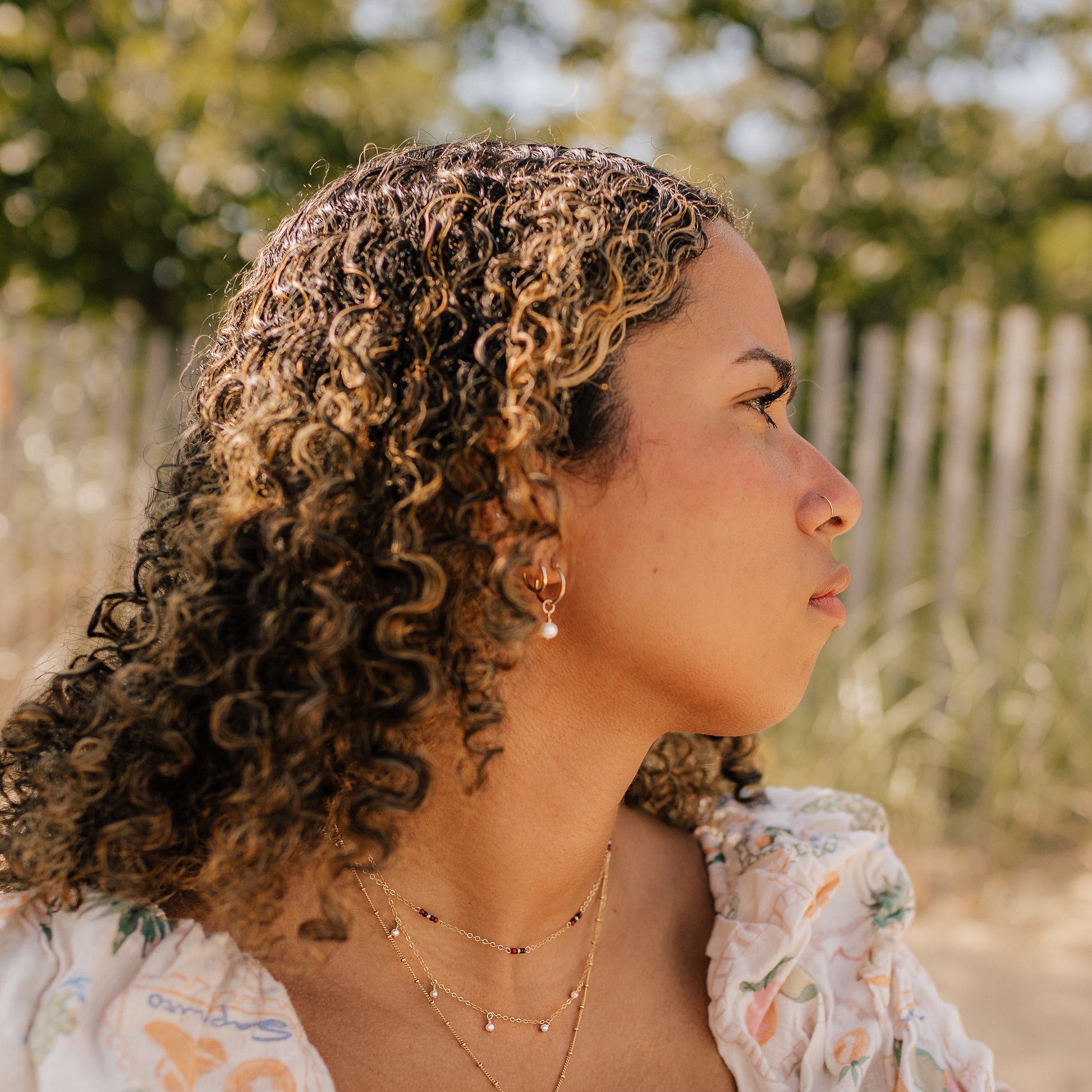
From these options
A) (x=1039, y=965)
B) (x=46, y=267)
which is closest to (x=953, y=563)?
(x=1039, y=965)

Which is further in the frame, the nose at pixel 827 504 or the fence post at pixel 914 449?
the fence post at pixel 914 449

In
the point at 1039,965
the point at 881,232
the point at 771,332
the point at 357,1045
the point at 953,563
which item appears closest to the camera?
the point at 357,1045

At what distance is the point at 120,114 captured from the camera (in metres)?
6.81

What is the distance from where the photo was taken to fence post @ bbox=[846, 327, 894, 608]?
5.26 metres

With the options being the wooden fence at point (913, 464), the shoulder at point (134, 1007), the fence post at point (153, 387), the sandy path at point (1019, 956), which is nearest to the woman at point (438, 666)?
the shoulder at point (134, 1007)

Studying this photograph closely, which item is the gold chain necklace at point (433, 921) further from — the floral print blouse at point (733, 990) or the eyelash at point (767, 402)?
the eyelash at point (767, 402)

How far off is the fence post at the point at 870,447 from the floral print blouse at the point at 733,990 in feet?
11.1

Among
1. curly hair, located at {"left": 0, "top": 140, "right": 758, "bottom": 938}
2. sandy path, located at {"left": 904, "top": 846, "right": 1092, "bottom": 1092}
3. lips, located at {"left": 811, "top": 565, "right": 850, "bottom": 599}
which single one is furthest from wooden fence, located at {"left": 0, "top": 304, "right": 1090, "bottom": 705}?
lips, located at {"left": 811, "top": 565, "right": 850, "bottom": 599}

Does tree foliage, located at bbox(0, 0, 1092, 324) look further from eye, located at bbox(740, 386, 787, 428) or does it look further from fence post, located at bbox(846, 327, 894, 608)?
eye, located at bbox(740, 386, 787, 428)

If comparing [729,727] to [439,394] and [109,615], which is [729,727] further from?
[109,615]

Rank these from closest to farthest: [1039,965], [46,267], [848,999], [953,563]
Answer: [848,999]
[1039,965]
[953,563]
[46,267]

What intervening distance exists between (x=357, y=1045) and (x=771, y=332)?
44.1 inches

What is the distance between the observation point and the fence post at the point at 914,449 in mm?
5254

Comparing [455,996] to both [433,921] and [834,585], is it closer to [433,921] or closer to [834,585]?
[433,921]
